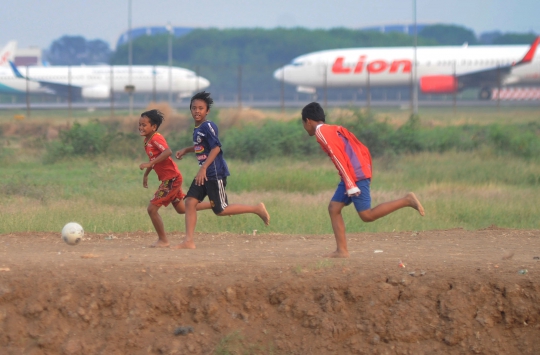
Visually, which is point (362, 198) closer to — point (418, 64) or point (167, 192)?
point (167, 192)

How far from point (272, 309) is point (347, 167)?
4.81 ft

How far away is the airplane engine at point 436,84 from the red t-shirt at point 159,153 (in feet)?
110

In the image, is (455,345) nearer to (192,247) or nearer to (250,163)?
(192,247)

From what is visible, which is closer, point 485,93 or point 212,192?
point 212,192

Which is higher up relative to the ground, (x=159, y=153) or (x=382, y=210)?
(x=159, y=153)

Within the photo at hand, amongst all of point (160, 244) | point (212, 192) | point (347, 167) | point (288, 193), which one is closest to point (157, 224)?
point (160, 244)

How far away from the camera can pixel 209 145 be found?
288 inches

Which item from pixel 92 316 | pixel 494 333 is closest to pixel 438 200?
pixel 494 333

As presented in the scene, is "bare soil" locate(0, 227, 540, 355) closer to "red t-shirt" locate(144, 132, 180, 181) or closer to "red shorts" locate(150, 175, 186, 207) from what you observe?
"red shorts" locate(150, 175, 186, 207)

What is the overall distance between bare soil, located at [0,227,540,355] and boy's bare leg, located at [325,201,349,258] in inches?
20.0

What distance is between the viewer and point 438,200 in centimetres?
1234

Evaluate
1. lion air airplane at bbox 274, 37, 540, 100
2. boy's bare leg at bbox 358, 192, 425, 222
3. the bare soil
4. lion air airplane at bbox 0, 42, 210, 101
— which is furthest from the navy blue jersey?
lion air airplane at bbox 0, 42, 210, 101

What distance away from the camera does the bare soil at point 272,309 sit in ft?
18.7

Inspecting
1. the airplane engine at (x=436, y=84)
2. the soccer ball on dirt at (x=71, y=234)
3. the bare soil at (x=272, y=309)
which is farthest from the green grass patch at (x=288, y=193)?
the airplane engine at (x=436, y=84)
